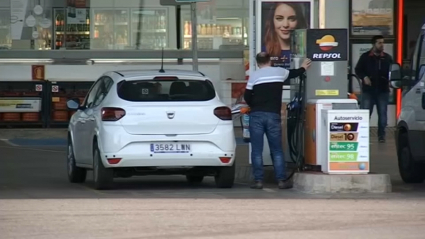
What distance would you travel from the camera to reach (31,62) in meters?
23.4

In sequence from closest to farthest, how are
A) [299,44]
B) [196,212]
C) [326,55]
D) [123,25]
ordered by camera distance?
[196,212] < [326,55] < [299,44] < [123,25]

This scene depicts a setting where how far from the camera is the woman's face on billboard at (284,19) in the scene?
15.3m

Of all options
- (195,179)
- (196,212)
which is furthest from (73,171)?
(196,212)

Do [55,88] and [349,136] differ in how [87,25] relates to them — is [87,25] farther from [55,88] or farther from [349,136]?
[349,136]

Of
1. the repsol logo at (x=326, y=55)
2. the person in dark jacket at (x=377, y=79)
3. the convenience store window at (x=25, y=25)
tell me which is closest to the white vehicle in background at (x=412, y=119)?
the repsol logo at (x=326, y=55)

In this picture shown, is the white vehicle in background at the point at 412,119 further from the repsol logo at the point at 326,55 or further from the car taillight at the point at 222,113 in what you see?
the car taillight at the point at 222,113

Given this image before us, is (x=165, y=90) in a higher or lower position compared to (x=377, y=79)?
higher

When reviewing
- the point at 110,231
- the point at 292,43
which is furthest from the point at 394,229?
the point at 292,43

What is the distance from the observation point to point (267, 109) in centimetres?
1394

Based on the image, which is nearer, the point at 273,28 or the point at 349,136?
the point at 349,136

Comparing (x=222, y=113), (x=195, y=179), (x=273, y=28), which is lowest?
(x=195, y=179)

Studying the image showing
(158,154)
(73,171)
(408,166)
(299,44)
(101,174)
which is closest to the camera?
(158,154)

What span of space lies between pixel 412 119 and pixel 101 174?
4.29 meters

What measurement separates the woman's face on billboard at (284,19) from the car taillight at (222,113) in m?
2.16
